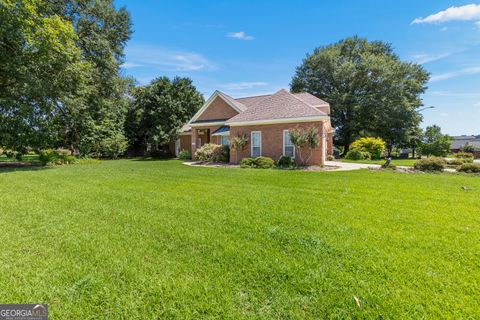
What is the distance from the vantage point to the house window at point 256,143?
17.3 meters

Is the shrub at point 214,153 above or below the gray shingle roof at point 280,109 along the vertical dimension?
below

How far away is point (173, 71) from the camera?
2714 cm

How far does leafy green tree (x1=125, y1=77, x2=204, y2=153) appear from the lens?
85.3ft

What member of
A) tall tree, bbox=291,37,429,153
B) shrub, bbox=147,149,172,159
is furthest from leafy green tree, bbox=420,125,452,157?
shrub, bbox=147,149,172,159

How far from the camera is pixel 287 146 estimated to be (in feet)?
53.8

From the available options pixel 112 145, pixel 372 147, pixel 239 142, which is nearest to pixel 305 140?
pixel 239 142

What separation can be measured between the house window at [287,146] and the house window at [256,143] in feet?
6.04

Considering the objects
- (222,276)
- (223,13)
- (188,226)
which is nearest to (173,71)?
(223,13)

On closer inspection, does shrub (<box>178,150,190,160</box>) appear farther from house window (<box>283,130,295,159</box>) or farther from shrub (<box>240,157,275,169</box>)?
house window (<box>283,130,295,159</box>)

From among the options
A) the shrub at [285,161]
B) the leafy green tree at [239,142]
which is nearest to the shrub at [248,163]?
the shrub at [285,161]

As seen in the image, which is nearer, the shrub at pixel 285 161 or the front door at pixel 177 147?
the shrub at pixel 285 161

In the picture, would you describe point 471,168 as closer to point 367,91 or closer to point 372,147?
→ point 372,147

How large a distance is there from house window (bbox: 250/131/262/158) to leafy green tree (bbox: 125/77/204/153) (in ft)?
40.3

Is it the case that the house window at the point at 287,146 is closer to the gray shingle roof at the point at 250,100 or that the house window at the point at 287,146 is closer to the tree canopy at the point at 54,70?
the gray shingle roof at the point at 250,100
